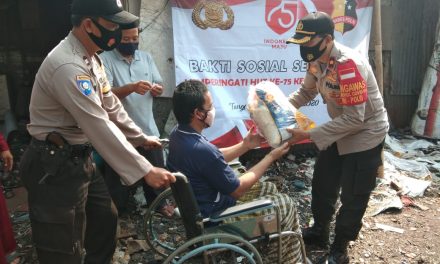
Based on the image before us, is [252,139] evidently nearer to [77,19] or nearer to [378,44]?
[77,19]

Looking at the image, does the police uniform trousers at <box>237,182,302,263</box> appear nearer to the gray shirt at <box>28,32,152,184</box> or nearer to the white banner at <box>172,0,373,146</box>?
the gray shirt at <box>28,32,152,184</box>

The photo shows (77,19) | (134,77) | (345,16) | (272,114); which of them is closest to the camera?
(77,19)

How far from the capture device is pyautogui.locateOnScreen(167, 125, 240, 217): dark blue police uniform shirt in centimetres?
219

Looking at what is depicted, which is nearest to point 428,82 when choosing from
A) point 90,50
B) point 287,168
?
point 287,168

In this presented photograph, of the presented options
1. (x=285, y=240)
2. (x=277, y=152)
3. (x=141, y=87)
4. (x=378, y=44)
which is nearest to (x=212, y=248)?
(x=285, y=240)

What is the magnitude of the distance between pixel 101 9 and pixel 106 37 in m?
0.15

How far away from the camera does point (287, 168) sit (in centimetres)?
484

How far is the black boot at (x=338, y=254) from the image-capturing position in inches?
117

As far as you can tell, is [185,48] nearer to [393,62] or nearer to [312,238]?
[312,238]

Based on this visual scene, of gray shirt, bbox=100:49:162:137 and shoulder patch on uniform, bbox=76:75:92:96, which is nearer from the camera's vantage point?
shoulder patch on uniform, bbox=76:75:92:96

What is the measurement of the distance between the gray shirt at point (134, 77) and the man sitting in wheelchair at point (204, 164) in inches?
49.1

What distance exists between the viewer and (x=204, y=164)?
7.19ft

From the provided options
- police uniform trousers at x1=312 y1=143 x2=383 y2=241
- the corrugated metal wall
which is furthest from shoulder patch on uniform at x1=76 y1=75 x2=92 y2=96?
the corrugated metal wall

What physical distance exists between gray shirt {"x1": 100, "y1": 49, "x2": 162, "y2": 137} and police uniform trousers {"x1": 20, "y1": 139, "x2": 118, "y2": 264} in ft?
4.18
